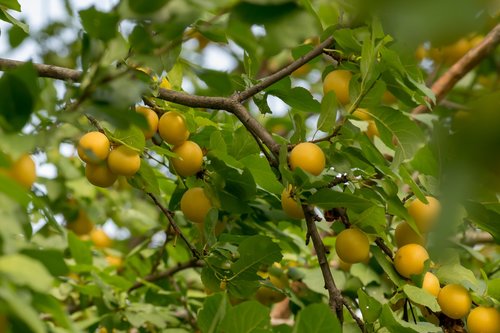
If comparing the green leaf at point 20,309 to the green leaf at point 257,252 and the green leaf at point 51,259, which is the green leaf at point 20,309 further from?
the green leaf at point 257,252

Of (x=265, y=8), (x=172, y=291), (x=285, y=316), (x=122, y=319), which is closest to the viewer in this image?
(x=265, y=8)

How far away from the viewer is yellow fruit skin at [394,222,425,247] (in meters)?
0.87

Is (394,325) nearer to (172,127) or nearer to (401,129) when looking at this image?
(401,129)

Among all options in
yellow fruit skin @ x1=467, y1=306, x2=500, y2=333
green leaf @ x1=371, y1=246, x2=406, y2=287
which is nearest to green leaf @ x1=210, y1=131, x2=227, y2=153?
green leaf @ x1=371, y1=246, x2=406, y2=287

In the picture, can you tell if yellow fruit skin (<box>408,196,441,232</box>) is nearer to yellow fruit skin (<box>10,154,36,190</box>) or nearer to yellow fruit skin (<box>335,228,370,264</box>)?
yellow fruit skin (<box>335,228,370,264</box>)

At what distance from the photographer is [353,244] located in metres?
0.82

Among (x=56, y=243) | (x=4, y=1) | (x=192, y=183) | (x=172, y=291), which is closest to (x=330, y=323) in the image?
(x=192, y=183)

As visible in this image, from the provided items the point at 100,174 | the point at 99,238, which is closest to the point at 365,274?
the point at 100,174

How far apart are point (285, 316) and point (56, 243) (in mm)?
505

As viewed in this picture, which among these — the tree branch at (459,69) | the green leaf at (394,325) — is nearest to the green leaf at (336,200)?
the green leaf at (394,325)

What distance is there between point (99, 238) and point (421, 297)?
49.0 inches

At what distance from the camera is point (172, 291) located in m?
1.31

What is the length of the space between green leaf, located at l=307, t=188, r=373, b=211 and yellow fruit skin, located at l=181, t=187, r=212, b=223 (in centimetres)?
15

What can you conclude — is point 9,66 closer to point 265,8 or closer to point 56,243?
point 265,8
